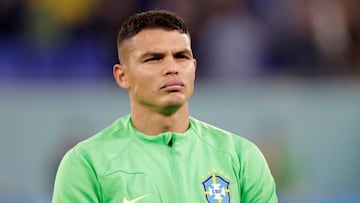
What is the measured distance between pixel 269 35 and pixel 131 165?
21.2ft

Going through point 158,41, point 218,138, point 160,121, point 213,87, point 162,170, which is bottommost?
point 162,170

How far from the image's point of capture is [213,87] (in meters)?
10.9

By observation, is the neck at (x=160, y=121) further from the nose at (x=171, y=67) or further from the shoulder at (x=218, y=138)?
the nose at (x=171, y=67)

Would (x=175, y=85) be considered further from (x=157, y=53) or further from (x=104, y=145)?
(x=104, y=145)

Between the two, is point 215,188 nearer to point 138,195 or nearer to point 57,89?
point 138,195

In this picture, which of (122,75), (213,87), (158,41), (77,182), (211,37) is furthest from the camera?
(211,37)

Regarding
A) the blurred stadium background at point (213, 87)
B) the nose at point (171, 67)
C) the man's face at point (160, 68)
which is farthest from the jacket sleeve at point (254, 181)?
the blurred stadium background at point (213, 87)

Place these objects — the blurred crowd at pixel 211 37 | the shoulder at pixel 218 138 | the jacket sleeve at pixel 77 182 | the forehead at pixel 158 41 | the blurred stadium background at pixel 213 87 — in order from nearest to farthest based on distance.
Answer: the jacket sleeve at pixel 77 182 < the forehead at pixel 158 41 < the shoulder at pixel 218 138 < the blurred stadium background at pixel 213 87 < the blurred crowd at pixel 211 37

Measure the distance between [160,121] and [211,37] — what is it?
6.18 metres

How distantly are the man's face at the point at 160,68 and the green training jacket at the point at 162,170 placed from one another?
196 millimetres

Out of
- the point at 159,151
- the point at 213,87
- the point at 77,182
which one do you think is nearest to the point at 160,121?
the point at 159,151

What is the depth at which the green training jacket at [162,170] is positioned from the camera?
195 inches

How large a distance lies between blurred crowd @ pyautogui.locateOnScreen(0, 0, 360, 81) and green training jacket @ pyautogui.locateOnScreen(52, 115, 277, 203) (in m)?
5.74

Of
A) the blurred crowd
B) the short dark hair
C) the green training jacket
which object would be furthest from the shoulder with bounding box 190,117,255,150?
the blurred crowd
